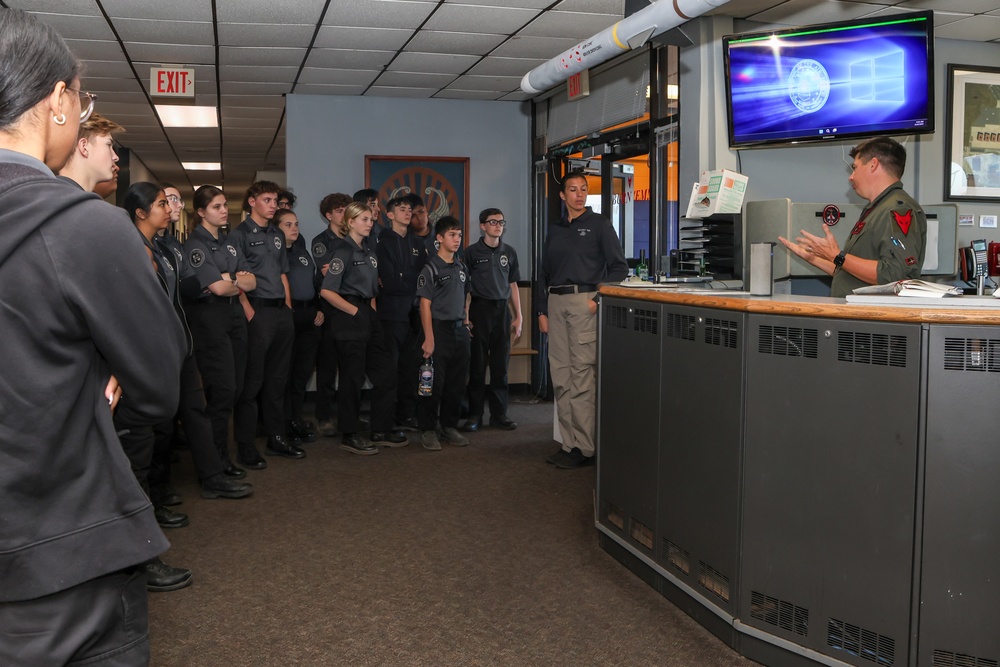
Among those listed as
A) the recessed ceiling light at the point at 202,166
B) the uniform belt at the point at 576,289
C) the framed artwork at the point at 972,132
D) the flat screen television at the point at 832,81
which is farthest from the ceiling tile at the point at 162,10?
the recessed ceiling light at the point at 202,166

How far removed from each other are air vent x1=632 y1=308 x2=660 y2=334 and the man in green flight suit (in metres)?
0.72

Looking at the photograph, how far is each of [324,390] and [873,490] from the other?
4.27 metres

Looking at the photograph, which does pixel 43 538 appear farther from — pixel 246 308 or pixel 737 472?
pixel 246 308

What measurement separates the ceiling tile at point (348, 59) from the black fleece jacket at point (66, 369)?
17.4ft

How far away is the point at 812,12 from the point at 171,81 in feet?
14.4

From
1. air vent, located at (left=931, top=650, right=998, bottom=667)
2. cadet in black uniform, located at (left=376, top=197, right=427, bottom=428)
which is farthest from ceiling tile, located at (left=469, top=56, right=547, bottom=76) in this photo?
air vent, located at (left=931, top=650, right=998, bottom=667)

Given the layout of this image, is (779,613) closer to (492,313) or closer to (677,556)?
(677,556)

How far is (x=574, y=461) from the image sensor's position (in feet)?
16.3

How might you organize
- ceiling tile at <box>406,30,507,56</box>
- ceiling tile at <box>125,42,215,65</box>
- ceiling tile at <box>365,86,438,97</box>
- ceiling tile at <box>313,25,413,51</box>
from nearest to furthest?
1. ceiling tile at <box>313,25,413,51</box>
2. ceiling tile at <box>406,30,507,56</box>
3. ceiling tile at <box>125,42,215,65</box>
4. ceiling tile at <box>365,86,438,97</box>

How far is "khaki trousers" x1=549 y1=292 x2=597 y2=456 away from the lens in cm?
489

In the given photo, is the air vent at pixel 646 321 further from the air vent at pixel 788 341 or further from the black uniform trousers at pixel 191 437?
the black uniform trousers at pixel 191 437

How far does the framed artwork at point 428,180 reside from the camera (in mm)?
7629

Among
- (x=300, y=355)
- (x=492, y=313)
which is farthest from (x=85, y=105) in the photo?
(x=492, y=313)

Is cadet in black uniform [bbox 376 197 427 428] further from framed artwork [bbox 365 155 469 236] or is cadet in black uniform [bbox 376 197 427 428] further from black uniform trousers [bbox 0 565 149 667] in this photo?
black uniform trousers [bbox 0 565 149 667]
